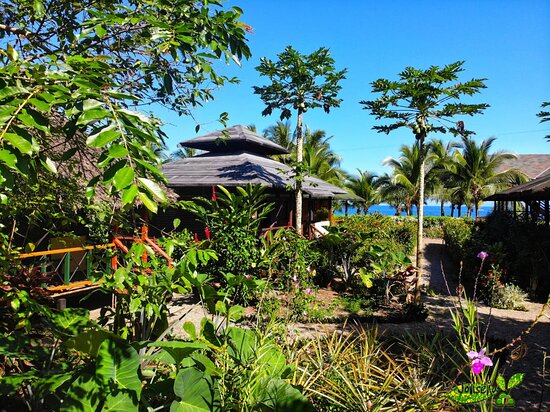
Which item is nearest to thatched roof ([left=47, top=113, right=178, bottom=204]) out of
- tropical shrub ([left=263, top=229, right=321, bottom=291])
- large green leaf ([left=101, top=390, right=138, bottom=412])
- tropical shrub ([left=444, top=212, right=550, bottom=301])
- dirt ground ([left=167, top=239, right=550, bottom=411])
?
large green leaf ([left=101, top=390, right=138, bottom=412])

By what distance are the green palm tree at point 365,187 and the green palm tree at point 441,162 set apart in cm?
538

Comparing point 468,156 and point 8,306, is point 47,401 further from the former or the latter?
point 468,156

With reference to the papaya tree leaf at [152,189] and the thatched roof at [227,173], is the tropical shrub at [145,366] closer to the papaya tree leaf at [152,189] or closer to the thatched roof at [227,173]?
the papaya tree leaf at [152,189]

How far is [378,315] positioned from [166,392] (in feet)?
19.5

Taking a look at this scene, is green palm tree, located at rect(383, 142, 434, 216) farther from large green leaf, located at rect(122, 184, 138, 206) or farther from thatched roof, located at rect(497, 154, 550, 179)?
large green leaf, located at rect(122, 184, 138, 206)

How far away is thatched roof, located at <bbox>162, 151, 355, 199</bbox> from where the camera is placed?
34.8 feet

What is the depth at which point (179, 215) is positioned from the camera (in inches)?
487

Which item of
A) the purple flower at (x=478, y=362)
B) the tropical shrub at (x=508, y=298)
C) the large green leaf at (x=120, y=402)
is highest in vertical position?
the purple flower at (x=478, y=362)

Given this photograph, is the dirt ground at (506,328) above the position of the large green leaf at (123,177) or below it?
below

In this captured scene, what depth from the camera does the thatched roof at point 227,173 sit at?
417 inches

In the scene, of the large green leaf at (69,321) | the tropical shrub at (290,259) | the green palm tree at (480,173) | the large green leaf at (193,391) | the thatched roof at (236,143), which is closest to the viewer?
the large green leaf at (193,391)

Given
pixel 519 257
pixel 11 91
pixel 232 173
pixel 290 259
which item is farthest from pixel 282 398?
pixel 519 257

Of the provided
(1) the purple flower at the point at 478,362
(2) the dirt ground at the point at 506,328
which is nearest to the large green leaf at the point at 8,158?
(1) the purple flower at the point at 478,362

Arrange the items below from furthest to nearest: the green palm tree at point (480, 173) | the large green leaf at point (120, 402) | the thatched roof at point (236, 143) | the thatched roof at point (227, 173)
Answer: the green palm tree at point (480, 173), the thatched roof at point (236, 143), the thatched roof at point (227, 173), the large green leaf at point (120, 402)
